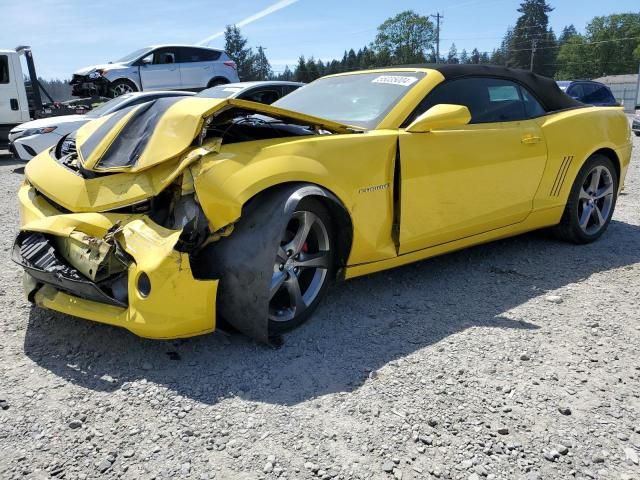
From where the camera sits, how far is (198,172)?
2666mm

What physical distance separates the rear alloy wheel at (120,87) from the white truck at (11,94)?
2313 millimetres

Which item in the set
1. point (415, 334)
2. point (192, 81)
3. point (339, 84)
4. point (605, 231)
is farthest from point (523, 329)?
point (192, 81)

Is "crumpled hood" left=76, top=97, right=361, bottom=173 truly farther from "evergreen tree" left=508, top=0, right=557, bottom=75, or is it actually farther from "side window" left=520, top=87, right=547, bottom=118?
"evergreen tree" left=508, top=0, right=557, bottom=75

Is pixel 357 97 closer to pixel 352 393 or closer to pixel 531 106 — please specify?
pixel 531 106

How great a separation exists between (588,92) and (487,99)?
11517 mm

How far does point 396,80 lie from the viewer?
374 centimetres

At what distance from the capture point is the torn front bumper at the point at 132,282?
8.18ft

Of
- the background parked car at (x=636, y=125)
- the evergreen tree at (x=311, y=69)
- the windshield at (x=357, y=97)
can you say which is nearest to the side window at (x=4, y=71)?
the windshield at (x=357, y=97)

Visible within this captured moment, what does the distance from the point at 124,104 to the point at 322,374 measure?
764cm

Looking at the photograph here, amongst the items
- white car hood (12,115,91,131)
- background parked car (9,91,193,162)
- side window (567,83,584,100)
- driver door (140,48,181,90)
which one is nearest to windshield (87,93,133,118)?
background parked car (9,91,193,162)

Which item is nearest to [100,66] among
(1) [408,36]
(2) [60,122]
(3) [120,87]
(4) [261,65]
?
(3) [120,87]

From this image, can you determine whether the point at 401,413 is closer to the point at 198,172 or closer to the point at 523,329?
the point at 523,329

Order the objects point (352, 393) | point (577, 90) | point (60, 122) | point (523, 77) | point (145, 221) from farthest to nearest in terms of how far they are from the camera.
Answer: point (577, 90) → point (60, 122) → point (523, 77) → point (145, 221) → point (352, 393)

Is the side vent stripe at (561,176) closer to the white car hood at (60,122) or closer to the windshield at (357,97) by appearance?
the windshield at (357,97)
